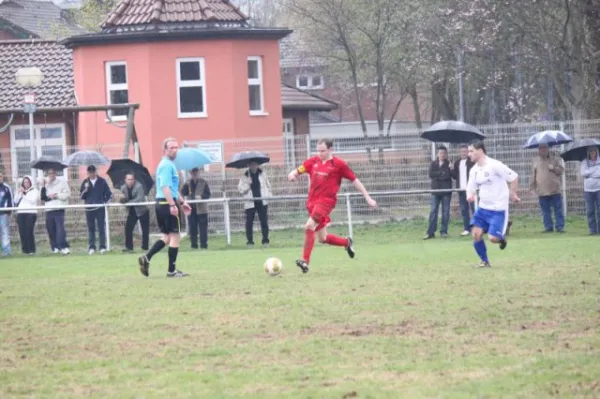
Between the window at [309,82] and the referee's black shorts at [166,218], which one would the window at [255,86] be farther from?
the window at [309,82]

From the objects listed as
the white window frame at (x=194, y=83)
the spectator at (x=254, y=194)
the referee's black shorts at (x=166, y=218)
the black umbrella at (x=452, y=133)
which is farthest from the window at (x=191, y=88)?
the referee's black shorts at (x=166, y=218)

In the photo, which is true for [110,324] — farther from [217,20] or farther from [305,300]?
[217,20]

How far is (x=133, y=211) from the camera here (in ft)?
81.6

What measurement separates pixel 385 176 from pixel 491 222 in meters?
12.7

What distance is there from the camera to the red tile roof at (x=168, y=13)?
117ft

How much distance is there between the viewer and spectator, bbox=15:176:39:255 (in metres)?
25.4

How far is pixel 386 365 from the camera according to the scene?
8.60 m

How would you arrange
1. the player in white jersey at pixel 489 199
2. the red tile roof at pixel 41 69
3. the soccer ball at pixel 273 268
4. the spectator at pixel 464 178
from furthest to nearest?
1. the red tile roof at pixel 41 69
2. the spectator at pixel 464 178
3. the player in white jersey at pixel 489 199
4. the soccer ball at pixel 273 268

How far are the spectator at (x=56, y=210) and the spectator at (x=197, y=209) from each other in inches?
102

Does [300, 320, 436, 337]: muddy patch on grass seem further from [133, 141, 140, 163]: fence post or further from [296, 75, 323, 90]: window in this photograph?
[296, 75, 323, 90]: window

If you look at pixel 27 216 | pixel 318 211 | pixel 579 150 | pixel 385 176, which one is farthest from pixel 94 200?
pixel 579 150

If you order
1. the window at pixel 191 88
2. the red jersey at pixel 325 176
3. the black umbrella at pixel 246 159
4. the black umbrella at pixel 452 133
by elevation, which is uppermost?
the window at pixel 191 88

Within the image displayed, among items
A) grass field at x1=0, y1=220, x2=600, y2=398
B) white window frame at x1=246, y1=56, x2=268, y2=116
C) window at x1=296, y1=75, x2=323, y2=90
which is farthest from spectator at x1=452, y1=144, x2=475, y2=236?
window at x1=296, y1=75, x2=323, y2=90

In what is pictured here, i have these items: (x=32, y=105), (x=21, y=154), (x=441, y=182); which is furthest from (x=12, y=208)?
(x=441, y=182)
